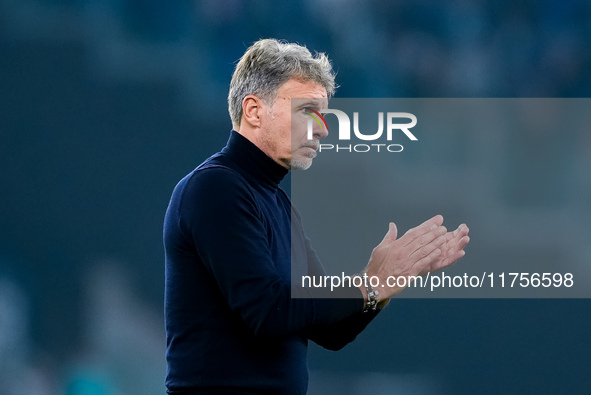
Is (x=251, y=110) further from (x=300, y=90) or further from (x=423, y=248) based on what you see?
(x=423, y=248)

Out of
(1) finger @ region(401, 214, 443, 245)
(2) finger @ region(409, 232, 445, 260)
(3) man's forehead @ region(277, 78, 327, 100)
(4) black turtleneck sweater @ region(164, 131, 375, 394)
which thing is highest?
(3) man's forehead @ region(277, 78, 327, 100)

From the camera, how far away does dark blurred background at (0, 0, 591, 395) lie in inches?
110

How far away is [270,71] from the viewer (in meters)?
1.55

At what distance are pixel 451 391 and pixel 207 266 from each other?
1.75 meters

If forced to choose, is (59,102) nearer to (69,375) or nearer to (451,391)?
(69,375)

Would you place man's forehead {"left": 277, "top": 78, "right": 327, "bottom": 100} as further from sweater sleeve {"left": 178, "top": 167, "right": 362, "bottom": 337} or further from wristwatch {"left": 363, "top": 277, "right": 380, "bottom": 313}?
wristwatch {"left": 363, "top": 277, "right": 380, "bottom": 313}

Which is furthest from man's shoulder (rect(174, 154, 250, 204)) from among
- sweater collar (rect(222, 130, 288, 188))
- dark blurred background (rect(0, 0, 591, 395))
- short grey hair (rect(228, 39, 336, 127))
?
dark blurred background (rect(0, 0, 591, 395))

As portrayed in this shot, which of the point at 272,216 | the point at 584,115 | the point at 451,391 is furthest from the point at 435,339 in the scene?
the point at 272,216

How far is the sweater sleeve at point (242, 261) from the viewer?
50.1 inches

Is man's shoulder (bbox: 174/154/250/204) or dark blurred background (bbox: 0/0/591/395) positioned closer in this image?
man's shoulder (bbox: 174/154/250/204)

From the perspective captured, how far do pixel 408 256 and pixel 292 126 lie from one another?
1.22ft

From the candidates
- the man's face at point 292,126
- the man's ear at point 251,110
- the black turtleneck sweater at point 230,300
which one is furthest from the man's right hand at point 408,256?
the man's ear at point 251,110

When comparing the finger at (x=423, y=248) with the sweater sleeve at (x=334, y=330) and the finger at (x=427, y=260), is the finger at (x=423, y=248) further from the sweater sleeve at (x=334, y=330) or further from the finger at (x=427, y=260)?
the sweater sleeve at (x=334, y=330)

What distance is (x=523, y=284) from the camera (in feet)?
8.32
